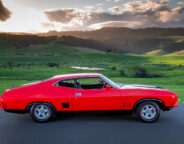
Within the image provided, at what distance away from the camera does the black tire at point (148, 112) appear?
5840mm

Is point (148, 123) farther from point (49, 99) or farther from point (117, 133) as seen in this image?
point (49, 99)

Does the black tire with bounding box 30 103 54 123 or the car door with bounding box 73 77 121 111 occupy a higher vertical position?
the car door with bounding box 73 77 121 111

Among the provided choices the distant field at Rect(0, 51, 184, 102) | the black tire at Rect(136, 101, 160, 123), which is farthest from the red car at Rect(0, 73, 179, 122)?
the distant field at Rect(0, 51, 184, 102)

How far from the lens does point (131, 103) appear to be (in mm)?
5836

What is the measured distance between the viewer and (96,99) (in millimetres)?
5789

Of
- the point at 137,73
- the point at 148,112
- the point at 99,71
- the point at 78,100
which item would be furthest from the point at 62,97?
the point at 99,71

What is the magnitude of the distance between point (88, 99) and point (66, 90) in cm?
64

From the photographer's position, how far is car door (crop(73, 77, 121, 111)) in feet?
19.0

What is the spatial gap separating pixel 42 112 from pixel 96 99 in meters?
1.50

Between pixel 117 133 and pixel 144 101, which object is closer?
pixel 117 133

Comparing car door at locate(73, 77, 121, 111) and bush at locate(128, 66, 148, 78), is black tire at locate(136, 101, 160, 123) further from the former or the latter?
bush at locate(128, 66, 148, 78)

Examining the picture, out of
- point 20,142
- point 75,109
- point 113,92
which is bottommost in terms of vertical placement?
point 20,142

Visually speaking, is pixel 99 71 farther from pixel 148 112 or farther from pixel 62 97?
pixel 62 97

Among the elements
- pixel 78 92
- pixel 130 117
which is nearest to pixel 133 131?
pixel 130 117
